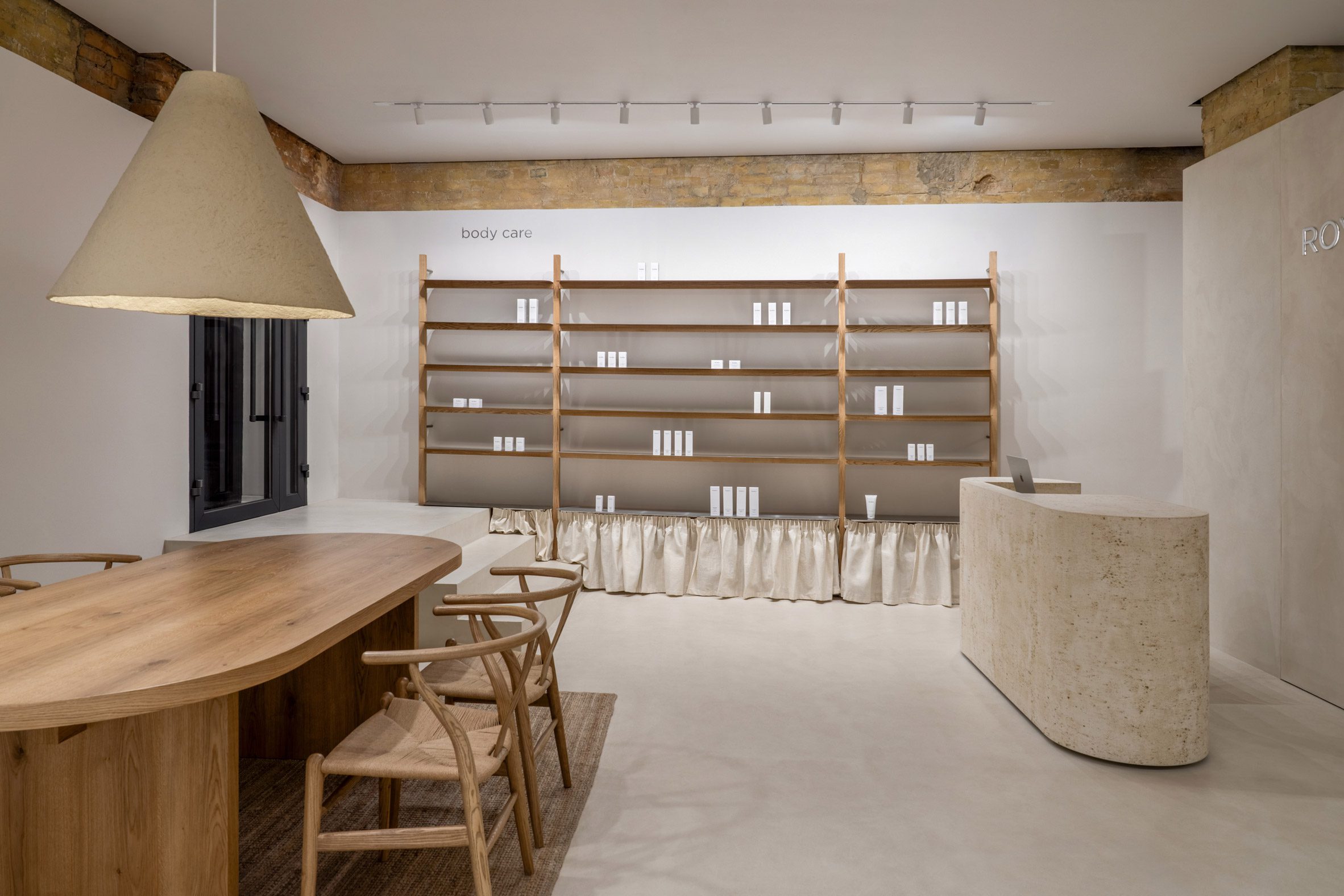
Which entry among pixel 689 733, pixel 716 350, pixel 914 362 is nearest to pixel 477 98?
pixel 716 350

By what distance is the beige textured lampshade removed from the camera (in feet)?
6.70

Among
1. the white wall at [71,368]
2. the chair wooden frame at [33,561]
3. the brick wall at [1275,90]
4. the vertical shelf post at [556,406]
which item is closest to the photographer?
the chair wooden frame at [33,561]

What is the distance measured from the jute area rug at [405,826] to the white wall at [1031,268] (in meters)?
3.25

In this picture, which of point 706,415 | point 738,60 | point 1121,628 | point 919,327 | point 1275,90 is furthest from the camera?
point 706,415

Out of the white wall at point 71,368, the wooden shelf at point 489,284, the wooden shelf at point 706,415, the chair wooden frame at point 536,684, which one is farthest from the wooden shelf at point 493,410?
the chair wooden frame at point 536,684

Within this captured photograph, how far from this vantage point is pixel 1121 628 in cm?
275

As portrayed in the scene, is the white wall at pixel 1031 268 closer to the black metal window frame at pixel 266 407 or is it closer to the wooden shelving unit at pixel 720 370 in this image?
the wooden shelving unit at pixel 720 370

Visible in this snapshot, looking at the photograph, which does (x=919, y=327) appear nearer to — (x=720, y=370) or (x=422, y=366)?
(x=720, y=370)

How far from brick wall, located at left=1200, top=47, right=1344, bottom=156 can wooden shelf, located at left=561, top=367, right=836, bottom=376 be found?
259 cm

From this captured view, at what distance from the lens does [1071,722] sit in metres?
2.91

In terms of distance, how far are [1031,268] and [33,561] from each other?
5.71m

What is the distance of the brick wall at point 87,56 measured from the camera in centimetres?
333

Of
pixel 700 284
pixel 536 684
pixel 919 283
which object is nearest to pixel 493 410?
pixel 700 284

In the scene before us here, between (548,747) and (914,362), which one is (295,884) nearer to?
(548,747)
